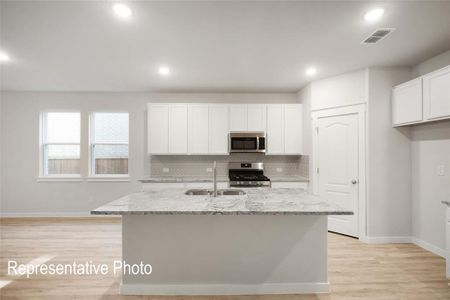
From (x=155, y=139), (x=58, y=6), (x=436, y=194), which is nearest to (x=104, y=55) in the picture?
(x=58, y=6)

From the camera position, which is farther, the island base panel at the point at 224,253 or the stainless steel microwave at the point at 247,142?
the stainless steel microwave at the point at 247,142

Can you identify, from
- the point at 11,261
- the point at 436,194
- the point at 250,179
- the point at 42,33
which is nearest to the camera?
the point at 42,33

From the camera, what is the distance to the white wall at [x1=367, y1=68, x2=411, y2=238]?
360cm

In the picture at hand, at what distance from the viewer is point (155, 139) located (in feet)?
15.1

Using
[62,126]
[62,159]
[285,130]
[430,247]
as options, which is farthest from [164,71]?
[430,247]

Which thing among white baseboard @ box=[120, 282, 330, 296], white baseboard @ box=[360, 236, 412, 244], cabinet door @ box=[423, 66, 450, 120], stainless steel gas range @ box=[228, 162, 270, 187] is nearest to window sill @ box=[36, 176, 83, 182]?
stainless steel gas range @ box=[228, 162, 270, 187]

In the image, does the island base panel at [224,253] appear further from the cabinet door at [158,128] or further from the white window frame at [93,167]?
the white window frame at [93,167]

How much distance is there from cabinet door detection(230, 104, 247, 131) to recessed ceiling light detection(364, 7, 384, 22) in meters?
2.65

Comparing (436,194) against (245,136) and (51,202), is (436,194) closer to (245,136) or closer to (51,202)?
(245,136)

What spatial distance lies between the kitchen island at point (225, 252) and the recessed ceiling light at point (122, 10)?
5.70ft

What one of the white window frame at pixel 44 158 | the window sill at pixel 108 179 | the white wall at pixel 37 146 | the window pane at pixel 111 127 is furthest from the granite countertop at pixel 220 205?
the white window frame at pixel 44 158

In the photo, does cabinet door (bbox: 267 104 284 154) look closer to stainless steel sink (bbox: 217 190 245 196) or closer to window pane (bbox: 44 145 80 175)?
stainless steel sink (bbox: 217 190 245 196)

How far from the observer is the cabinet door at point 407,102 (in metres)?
3.09

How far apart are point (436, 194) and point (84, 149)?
6.12m
